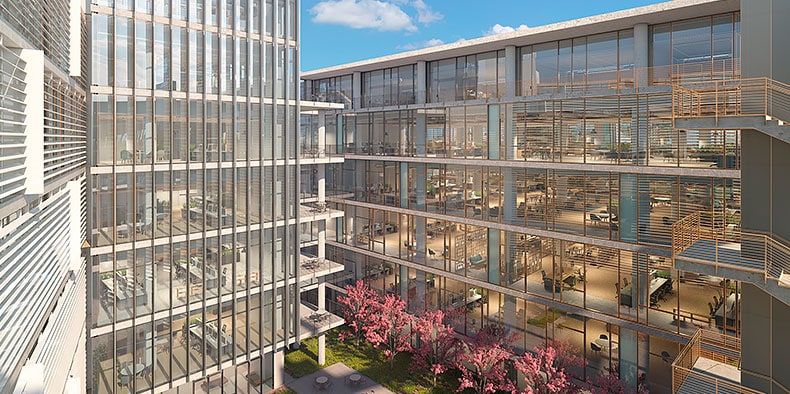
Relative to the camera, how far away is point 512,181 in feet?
68.4

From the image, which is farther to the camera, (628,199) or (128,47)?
(628,199)

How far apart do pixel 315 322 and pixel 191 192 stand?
9.20 m

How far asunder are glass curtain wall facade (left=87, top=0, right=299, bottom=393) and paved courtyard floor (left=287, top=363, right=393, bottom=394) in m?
3.01

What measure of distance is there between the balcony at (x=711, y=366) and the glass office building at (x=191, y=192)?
47.2ft

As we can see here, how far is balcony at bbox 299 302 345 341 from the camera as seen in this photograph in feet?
69.8

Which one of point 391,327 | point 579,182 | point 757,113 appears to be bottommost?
point 391,327

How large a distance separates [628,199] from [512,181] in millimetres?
5090

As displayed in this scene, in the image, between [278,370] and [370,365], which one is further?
[370,365]

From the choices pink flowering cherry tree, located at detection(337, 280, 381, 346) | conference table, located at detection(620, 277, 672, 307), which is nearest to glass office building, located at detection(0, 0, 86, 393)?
pink flowering cherry tree, located at detection(337, 280, 381, 346)

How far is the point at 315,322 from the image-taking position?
21969mm

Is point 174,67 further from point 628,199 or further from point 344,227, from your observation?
point 628,199

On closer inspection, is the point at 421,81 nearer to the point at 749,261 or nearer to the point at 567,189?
the point at 567,189

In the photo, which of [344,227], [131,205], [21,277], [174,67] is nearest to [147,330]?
[131,205]

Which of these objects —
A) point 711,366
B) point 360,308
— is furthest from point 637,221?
point 360,308
